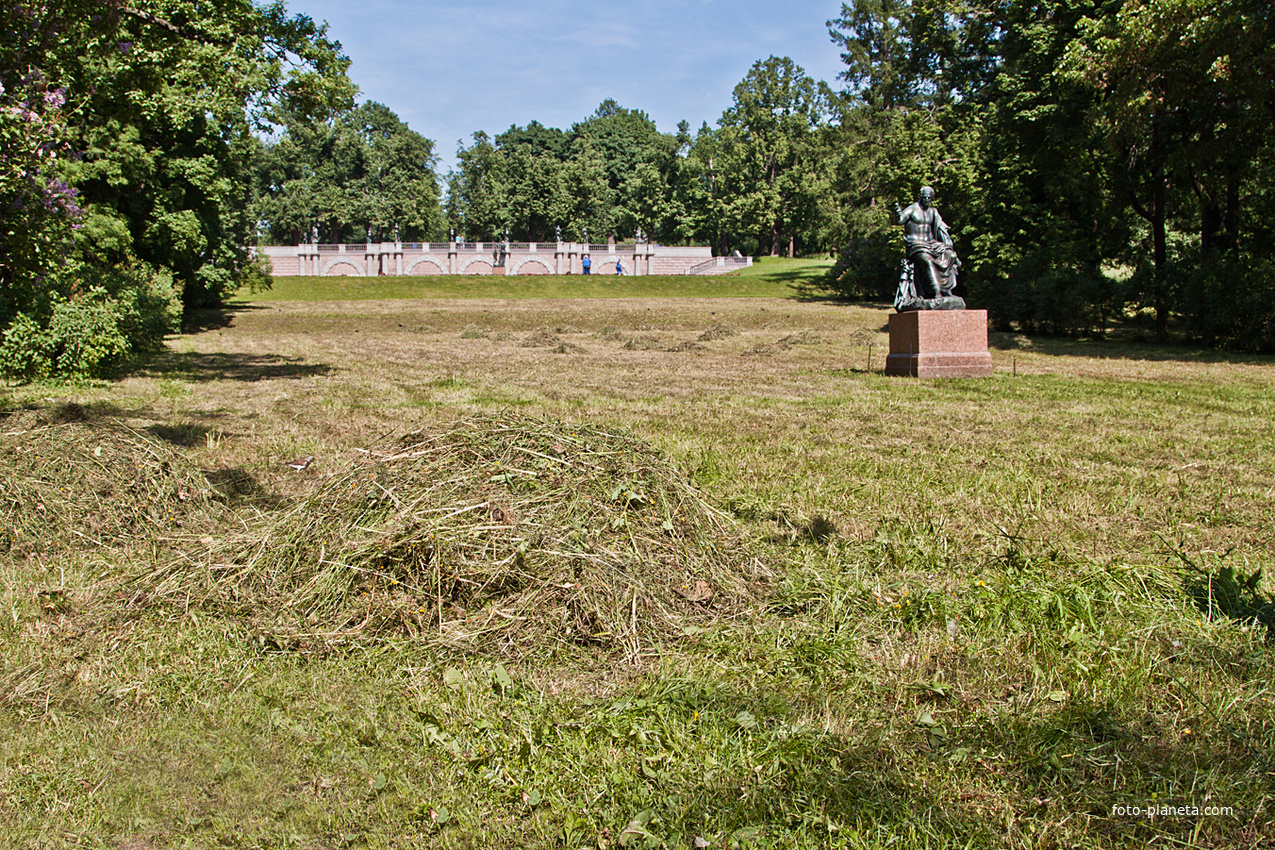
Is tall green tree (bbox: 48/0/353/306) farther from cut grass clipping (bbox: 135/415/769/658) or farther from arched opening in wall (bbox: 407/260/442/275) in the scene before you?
arched opening in wall (bbox: 407/260/442/275)

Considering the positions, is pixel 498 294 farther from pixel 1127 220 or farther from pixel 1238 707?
pixel 1238 707

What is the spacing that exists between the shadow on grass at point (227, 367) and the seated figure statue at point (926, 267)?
31.9 ft

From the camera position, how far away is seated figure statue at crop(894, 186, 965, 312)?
14281mm

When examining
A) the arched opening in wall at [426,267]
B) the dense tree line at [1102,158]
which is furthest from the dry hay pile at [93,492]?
the arched opening in wall at [426,267]

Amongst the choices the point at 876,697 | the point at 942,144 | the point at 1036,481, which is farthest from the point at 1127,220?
the point at 876,697

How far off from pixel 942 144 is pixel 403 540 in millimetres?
29251

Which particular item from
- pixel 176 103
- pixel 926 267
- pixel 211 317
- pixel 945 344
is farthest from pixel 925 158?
pixel 211 317

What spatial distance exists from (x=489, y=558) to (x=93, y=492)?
270 centimetres

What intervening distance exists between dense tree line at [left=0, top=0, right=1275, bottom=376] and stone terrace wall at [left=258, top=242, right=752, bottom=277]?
22757mm

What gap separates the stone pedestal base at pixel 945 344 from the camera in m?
13.6

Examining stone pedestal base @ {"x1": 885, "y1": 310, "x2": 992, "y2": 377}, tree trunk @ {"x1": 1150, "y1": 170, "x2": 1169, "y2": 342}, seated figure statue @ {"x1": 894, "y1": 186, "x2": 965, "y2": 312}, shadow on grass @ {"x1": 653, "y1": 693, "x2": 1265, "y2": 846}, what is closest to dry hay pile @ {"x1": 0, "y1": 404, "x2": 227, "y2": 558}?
shadow on grass @ {"x1": 653, "y1": 693, "x2": 1265, "y2": 846}

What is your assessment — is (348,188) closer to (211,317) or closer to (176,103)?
(211,317)

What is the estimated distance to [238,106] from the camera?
1597 cm

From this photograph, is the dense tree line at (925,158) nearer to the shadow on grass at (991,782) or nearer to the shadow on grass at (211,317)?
the shadow on grass at (211,317)
